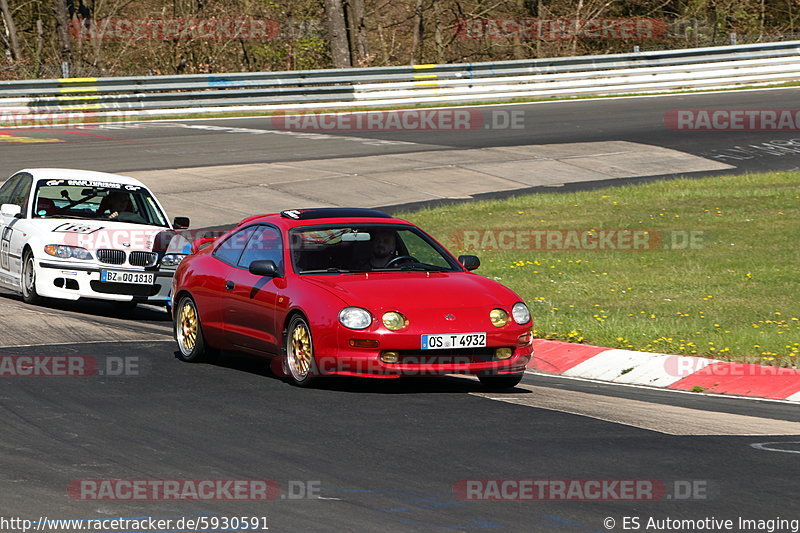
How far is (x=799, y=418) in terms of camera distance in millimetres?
8828

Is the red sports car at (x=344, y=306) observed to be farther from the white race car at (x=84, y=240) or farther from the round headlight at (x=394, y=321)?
the white race car at (x=84, y=240)

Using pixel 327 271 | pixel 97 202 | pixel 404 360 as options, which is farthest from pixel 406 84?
pixel 404 360

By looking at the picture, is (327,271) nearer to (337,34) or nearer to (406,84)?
(406,84)

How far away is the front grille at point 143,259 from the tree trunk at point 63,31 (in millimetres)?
30324

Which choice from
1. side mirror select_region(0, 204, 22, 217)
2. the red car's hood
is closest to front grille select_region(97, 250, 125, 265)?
side mirror select_region(0, 204, 22, 217)

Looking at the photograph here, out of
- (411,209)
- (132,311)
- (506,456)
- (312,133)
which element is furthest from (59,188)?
(312,133)

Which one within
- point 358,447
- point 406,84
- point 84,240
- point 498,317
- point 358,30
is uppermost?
point 358,30

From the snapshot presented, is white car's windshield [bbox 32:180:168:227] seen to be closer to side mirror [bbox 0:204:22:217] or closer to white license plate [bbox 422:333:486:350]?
side mirror [bbox 0:204:22:217]

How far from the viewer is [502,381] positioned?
9.91 m

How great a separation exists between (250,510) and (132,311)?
949 cm

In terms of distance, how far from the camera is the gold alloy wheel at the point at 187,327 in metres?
11.1

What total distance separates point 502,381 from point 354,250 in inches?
66.6

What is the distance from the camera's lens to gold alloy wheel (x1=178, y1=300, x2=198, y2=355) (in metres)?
11.1

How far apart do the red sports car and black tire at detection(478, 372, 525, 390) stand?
0.02 metres
